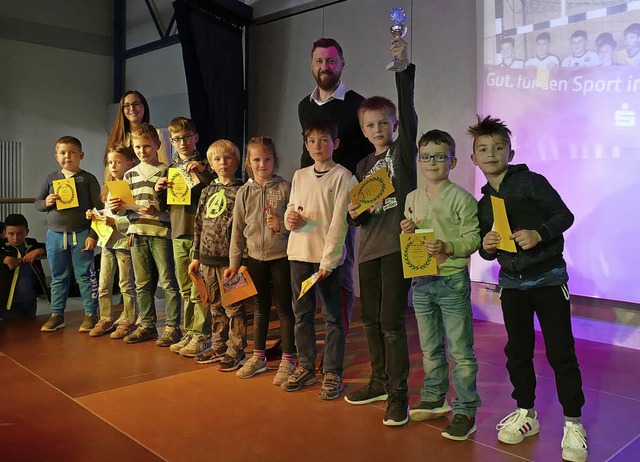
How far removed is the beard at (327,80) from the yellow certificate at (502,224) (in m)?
1.21

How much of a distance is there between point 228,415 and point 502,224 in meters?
1.34

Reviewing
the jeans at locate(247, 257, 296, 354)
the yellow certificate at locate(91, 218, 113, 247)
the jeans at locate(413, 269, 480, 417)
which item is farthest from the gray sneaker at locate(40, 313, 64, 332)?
the jeans at locate(413, 269, 480, 417)

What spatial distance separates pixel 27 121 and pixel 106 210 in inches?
169

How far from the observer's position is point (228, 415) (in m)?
→ 2.40

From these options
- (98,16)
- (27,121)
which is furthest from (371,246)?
(98,16)

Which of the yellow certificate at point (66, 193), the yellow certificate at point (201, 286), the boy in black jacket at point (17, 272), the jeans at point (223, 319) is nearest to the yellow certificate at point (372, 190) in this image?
the jeans at point (223, 319)

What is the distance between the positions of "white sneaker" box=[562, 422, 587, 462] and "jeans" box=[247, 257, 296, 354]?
4.33 feet

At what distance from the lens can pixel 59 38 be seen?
7305 millimetres

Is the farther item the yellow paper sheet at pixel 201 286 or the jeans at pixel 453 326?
the yellow paper sheet at pixel 201 286

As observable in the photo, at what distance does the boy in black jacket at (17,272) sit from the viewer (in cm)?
413

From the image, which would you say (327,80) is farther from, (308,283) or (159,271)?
(159,271)

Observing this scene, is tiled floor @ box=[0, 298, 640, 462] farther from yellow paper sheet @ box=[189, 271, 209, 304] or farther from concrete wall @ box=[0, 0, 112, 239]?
concrete wall @ box=[0, 0, 112, 239]

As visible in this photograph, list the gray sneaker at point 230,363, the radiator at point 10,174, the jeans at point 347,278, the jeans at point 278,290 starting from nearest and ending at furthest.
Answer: the jeans at point 347,278 → the jeans at point 278,290 → the gray sneaker at point 230,363 → the radiator at point 10,174

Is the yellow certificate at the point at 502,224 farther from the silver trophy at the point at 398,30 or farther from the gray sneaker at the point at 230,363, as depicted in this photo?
the gray sneaker at the point at 230,363
